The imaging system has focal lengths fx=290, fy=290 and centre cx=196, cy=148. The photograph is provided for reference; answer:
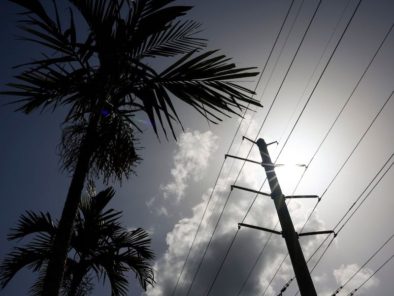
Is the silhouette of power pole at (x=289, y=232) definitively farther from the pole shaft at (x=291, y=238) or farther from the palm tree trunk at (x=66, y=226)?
the palm tree trunk at (x=66, y=226)

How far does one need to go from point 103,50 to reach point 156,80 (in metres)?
0.65

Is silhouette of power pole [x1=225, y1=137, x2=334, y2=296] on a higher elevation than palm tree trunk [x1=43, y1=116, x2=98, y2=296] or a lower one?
higher

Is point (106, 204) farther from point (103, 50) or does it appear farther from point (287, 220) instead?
point (287, 220)

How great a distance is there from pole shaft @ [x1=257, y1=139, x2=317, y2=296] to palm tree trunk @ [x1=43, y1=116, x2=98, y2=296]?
4.53 meters

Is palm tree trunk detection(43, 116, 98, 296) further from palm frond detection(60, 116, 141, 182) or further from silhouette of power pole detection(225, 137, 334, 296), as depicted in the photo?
silhouette of power pole detection(225, 137, 334, 296)

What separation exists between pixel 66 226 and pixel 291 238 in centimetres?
496

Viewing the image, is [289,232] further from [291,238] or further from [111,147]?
[111,147]

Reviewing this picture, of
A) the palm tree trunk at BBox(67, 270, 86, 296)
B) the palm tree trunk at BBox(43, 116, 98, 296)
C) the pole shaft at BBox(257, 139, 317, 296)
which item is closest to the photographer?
the palm tree trunk at BBox(43, 116, 98, 296)

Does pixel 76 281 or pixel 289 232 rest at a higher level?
pixel 289 232

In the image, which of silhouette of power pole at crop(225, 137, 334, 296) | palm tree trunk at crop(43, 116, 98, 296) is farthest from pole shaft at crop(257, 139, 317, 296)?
palm tree trunk at crop(43, 116, 98, 296)

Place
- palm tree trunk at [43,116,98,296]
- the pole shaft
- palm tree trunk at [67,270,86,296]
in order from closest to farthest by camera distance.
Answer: palm tree trunk at [43,116,98,296]
palm tree trunk at [67,270,86,296]
the pole shaft

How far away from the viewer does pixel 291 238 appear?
19.7 ft

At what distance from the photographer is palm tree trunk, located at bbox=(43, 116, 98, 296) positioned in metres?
2.05

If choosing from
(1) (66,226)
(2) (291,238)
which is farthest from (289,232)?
(1) (66,226)
